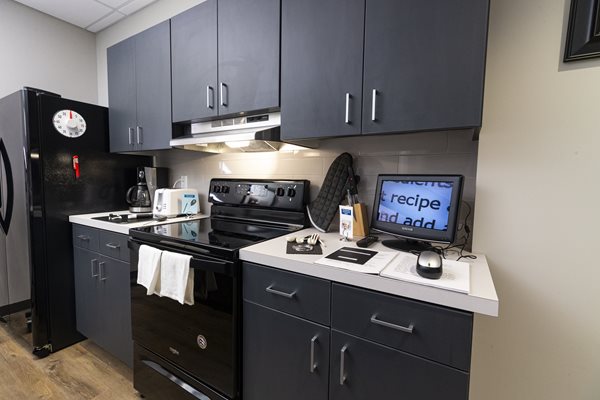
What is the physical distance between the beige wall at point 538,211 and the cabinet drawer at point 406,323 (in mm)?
500

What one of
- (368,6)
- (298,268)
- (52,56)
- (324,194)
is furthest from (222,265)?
(52,56)

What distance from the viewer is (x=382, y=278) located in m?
0.87

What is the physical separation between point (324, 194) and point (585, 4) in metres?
1.21

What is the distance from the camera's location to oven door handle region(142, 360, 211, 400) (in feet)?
4.21

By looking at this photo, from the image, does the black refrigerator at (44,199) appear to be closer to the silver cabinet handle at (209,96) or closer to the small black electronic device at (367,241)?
the silver cabinet handle at (209,96)

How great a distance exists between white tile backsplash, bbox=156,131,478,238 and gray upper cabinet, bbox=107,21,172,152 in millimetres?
436

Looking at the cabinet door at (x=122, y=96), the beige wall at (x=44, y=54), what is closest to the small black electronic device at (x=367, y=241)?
the cabinet door at (x=122, y=96)

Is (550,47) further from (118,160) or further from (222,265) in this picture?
(118,160)

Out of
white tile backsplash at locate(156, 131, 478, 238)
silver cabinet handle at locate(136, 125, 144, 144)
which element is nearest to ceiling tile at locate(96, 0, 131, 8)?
silver cabinet handle at locate(136, 125, 144, 144)

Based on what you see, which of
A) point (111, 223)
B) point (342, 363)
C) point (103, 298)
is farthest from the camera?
point (103, 298)

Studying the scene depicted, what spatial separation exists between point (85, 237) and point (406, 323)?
2.09 m

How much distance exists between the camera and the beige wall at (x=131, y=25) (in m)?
2.25

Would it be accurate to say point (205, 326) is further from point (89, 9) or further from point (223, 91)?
point (89, 9)

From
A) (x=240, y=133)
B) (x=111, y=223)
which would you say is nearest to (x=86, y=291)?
(x=111, y=223)
